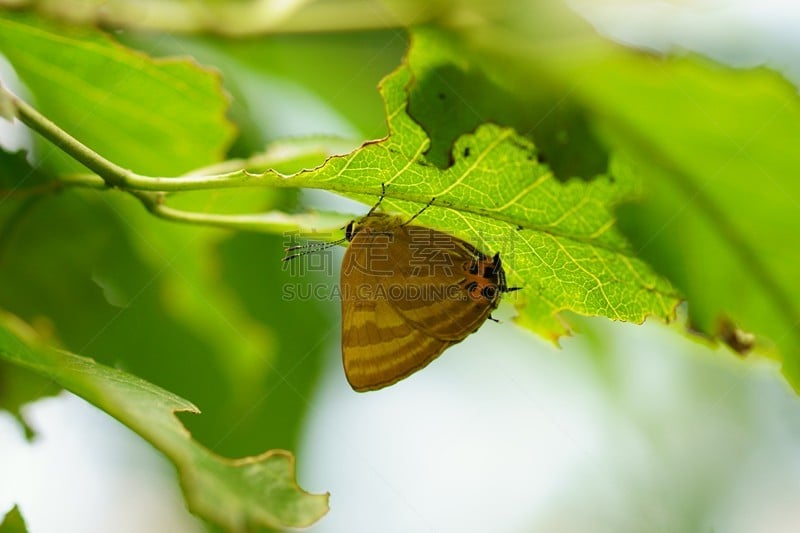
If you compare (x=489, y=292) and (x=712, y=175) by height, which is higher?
(x=712, y=175)

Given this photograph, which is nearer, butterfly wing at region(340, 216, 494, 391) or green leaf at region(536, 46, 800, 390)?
green leaf at region(536, 46, 800, 390)

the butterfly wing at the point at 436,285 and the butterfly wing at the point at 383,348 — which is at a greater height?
the butterfly wing at the point at 436,285

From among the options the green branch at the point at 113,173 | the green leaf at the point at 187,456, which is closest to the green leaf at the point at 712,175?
the green branch at the point at 113,173

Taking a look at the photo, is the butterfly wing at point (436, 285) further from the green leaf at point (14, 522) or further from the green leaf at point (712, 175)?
the green leaf at point (14, 522)

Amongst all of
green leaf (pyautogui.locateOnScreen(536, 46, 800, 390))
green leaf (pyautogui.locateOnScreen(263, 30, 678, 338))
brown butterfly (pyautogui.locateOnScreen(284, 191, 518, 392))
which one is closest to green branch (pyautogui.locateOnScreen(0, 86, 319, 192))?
green leaf (pyautogui.locateOnScreen(263, 30, 678, 338))

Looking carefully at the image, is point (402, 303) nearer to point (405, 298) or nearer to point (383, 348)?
point (405, 298)

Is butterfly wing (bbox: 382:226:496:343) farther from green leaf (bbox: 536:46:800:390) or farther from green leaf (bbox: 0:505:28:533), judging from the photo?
green leaf (bbox: 0:505:28:533)

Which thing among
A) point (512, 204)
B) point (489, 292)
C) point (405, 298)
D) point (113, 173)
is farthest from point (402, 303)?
point (113, 173)
